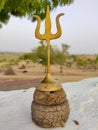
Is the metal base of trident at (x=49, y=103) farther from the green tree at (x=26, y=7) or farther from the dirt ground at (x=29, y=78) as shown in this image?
the dirt ground at (x=29, y=78)

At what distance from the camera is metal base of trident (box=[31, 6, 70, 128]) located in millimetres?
5266

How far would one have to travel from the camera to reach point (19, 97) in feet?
26.7

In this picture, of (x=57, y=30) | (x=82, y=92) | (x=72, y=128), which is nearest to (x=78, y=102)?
(x=82, y=92)

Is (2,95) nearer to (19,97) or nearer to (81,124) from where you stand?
(19,97)

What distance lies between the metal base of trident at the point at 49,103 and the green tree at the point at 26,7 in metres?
0.73

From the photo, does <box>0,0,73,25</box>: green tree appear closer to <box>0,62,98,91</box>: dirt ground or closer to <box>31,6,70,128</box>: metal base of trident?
<box>31,6,70,128</box>: metal base of trident

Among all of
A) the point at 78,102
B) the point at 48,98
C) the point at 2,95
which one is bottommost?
the point at 2,95

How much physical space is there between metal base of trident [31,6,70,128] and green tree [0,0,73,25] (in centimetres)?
73

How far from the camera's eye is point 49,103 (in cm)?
528

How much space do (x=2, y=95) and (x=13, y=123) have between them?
3.27 meters

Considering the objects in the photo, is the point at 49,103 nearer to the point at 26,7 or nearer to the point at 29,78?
the point at 26,7

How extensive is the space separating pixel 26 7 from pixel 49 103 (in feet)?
7.52

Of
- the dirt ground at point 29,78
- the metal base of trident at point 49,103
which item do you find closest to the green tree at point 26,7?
the metal base of trident at point 49,103

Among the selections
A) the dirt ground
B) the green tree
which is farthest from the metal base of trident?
the dirt ground
